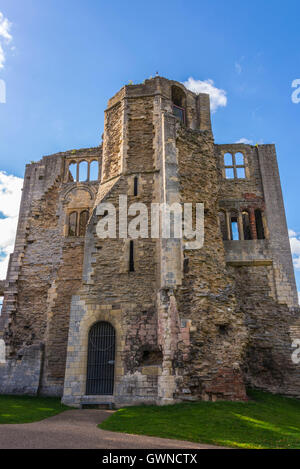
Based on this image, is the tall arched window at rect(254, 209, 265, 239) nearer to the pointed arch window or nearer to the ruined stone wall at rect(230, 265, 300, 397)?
the ruined stone wall at rect(230, 265, 300, 397)

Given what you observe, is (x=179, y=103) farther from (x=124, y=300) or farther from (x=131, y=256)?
(x=124, y=300)

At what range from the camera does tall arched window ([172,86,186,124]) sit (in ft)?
59.3

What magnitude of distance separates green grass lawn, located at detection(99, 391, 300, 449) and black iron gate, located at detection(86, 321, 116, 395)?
176cm

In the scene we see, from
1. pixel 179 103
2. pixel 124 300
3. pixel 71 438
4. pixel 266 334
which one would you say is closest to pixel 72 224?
pixel 179 103

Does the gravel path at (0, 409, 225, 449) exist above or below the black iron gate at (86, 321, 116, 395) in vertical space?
below

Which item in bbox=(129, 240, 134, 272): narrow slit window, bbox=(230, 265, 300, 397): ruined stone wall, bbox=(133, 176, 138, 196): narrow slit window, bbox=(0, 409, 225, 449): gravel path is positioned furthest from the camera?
bbox=(133, 176, 138, 196): narrow slit window

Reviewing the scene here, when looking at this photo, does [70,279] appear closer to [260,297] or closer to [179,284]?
[179,284]

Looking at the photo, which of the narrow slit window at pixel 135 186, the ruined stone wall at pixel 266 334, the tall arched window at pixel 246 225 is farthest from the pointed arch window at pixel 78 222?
the ruined stone wall at pixel 266 334

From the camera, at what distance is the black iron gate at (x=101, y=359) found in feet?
39.4

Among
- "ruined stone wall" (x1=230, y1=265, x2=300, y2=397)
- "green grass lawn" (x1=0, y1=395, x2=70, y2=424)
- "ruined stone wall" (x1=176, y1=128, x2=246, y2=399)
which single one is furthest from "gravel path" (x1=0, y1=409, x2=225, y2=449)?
"ruined stone wall" (x1=230, y1=265, x2=300, y2=397)

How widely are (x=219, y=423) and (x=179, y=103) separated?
15.4 metres

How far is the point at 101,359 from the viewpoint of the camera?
12.4 metres

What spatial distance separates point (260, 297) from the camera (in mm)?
15797
